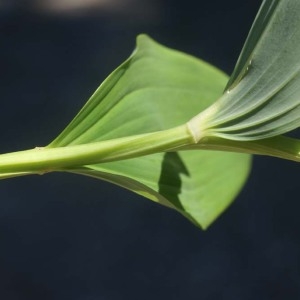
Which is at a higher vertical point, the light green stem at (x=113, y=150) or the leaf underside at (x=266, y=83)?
the leaf underside at (x=266, y=83)

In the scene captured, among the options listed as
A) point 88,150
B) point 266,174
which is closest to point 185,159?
point 88,150

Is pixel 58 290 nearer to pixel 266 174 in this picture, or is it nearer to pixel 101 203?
pixel 101 203

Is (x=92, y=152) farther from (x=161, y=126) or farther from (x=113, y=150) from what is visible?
(x=161, y=126)

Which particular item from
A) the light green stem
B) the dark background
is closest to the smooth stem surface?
the light green stem

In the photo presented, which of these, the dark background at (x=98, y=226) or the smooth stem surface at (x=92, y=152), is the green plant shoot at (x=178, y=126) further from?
the dark background at (x=98, y=226)

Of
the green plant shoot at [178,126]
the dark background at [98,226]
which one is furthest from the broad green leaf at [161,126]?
the dark background at [98,226]

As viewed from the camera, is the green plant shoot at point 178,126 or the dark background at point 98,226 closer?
the green plant shoot at point 178,126

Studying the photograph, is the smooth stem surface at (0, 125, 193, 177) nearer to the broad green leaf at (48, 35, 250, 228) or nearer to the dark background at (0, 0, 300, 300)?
the broad green leaf at (48, 35, 250, 228)
